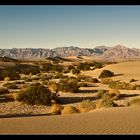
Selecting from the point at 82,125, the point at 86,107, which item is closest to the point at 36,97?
the point at 86,107

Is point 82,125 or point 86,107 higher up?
point 82,125

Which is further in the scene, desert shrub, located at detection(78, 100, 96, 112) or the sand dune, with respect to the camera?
desert shrub, located at detection(78, 100, 96, 112)

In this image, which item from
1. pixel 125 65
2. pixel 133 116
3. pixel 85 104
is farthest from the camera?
pixel 125 65

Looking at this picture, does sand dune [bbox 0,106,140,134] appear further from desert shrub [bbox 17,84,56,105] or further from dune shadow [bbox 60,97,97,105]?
dune shadow [bbox 60,97,97,105]

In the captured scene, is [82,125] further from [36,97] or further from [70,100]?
[70,100]

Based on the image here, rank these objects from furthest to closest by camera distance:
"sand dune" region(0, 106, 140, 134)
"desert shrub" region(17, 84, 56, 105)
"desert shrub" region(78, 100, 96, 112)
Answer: "desert shrub" region(17, 84, 56, 105) → "desert shrub" region(78, 100, 96, 112) → "sand dune" region(0, 106, 140, 134)

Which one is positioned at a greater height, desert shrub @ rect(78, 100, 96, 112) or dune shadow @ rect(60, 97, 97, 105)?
desert shrub @ rect(78, 100, 96, 112)

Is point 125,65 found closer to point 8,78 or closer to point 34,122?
point 8,78

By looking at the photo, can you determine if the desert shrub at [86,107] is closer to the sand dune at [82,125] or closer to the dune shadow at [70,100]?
the dune shadow at [70,100]

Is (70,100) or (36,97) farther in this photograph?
(70,100)

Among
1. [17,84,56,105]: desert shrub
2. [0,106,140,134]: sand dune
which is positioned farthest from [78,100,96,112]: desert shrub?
[0,106,140,134]: sand dune

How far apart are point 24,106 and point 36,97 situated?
1.32 m
